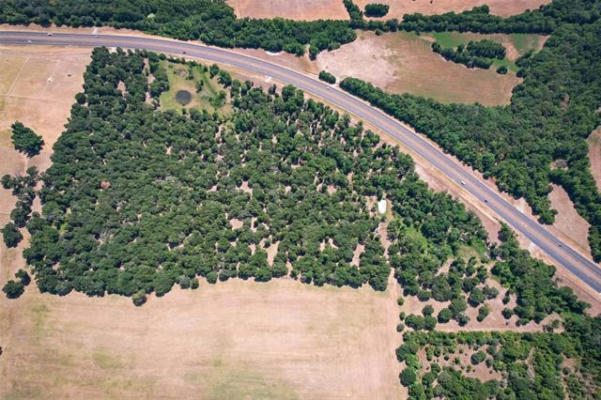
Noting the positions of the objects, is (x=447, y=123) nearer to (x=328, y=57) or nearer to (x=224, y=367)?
(x=328, y=57)

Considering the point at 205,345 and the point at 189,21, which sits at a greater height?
the point at 189,21

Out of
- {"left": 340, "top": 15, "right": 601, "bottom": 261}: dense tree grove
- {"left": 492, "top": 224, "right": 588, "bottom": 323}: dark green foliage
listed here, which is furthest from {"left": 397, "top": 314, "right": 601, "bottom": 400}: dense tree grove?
{"left": 340, "top": 15, "right": 601, "bottom": 261}: dense tree grove

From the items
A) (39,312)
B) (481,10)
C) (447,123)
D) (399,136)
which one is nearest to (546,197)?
(447,123)

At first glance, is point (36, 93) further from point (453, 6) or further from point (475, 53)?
point (475, 53)

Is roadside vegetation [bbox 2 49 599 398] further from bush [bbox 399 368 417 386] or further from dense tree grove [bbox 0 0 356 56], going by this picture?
dense tree grove [bbox 0 0 356 56]

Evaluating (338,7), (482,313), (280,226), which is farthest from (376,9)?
(482,313)

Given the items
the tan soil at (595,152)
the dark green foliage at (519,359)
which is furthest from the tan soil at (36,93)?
the tan soil at (595,152)
